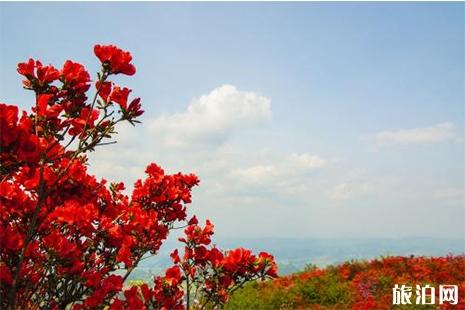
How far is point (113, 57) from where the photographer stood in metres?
2.62

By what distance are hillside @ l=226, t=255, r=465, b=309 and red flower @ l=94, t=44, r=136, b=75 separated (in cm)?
865

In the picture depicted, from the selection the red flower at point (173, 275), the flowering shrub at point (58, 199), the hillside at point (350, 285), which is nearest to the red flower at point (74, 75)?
the flowering shrub at point (58, 199)

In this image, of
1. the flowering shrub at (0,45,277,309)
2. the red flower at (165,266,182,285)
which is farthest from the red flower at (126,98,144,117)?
the red flower at (165,266,182,285)

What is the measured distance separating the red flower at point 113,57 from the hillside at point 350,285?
28.4ft

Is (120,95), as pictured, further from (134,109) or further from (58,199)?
(58,199)

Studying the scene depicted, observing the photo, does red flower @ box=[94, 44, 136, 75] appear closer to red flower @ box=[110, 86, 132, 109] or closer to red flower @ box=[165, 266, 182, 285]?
red flower @ box=[110, 86, 132, 109]

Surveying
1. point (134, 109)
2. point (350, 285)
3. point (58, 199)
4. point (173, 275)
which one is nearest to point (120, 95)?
point (134, 109)

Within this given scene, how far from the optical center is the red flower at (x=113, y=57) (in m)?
2.60

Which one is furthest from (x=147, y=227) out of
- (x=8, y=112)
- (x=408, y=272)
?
(x=408, y=272)

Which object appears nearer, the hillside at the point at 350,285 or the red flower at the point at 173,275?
the red flower at the point at 173,275

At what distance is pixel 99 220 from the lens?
345 centimetres

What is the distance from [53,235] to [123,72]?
3.58 ft

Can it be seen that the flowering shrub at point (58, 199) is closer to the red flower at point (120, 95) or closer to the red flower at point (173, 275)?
the red flower at point (120, 95)

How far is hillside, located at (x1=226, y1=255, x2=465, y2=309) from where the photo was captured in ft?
35.7
